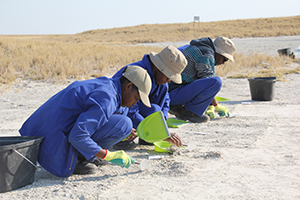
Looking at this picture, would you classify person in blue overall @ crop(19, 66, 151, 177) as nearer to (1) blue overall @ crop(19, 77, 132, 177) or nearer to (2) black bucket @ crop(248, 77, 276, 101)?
(1) blue overall @ crop(19, 77, 132, 177)

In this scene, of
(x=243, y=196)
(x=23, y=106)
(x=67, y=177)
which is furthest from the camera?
(x=23, y=106)

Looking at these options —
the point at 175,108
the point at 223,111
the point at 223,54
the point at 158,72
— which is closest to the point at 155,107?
the point at 158,72

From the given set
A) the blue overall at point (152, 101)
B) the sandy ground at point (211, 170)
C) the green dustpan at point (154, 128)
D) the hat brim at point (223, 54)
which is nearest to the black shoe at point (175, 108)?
the sandy ground at point (211, 170)

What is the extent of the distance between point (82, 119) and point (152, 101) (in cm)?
169

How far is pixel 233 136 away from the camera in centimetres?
396

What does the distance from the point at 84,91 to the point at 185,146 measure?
1625mm

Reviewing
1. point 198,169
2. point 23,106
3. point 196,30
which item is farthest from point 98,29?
point 198,169

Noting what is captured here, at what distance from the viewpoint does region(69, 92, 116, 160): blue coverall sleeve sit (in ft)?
7.52

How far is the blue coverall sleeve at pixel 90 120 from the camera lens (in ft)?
7.52

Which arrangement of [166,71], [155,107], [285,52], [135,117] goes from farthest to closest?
[285,52] → [155,107] → [135,117] → [166,71]

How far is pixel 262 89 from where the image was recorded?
6.05 m

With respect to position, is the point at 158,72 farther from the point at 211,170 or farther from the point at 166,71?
the point at 211,170

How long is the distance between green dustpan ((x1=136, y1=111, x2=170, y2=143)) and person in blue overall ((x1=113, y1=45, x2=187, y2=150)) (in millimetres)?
185

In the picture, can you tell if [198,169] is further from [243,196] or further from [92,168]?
[92,168]
